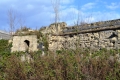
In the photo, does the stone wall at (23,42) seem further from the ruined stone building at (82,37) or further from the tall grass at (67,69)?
the tall grass at (67,69)

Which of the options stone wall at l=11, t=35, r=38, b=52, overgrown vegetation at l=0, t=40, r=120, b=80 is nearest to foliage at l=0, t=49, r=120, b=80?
overgrown vegetation at l=0, t=40, r=120, b=80

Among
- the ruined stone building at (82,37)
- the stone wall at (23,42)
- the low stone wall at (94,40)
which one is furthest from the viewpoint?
the stone wall at (23,42)

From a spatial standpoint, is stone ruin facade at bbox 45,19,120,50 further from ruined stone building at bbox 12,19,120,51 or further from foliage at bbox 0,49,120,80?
foliage at bbox 0,49,120,80

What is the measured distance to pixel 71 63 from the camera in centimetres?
498

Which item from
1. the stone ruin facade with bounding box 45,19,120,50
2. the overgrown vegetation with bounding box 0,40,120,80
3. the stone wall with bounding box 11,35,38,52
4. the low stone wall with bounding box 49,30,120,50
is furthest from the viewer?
the stone wall with bounding box 11,35,38,52

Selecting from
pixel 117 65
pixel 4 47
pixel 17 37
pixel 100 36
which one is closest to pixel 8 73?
pixel 117 65

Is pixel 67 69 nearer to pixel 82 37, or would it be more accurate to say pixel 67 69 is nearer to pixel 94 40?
pixel 94 40

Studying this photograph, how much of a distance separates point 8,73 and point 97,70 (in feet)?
7.81

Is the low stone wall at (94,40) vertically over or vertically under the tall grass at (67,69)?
over

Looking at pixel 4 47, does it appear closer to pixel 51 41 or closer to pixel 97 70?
pixel 51 41

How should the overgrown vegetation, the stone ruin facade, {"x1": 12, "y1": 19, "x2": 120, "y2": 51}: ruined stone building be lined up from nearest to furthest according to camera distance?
the overgrown vegetation, the stone ruin facade, {"x1": 12, "y1": 19, "x2": 120, "y2": 51}: ruined stone building

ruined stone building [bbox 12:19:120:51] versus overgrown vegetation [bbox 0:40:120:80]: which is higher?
ruined stone building [bbox 12:19:120:51]

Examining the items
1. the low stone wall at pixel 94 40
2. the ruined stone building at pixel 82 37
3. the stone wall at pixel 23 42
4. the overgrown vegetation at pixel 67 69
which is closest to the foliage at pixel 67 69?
the overgrown vegetation at pixel 67 69

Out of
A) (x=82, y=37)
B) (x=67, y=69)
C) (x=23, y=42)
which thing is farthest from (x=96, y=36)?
(x=67, y=69)
